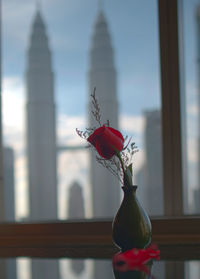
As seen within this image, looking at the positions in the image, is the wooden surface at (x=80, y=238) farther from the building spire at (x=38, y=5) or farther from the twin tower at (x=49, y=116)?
the building spire at (x=38, y=5)

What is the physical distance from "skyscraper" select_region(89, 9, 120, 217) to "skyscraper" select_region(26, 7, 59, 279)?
193mm

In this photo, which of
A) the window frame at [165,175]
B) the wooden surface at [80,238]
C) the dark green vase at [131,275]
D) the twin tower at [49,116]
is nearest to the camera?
the dark green vase at [131,275]

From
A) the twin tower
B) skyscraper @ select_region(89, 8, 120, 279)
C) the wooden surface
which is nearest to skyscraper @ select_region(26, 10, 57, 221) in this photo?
the twin tower

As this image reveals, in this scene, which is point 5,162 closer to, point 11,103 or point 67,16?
point 11,103

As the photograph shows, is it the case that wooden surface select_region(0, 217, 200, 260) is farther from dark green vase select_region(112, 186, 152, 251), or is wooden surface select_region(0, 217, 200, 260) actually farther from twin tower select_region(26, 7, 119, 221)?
twin tower select_region(26, 7, 119, 221)

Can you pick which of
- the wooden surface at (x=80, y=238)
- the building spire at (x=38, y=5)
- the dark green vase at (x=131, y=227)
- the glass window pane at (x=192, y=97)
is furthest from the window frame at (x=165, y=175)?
the building spire at (x=38, y=5)

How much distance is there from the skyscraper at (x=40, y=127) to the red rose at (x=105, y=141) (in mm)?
703

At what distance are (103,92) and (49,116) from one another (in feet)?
0.89

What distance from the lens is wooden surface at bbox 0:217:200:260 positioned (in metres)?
1.21

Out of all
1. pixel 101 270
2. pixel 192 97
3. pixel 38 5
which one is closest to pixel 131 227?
pixel 101 270

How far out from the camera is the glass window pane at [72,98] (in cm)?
164

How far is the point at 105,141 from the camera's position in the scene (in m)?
1.01

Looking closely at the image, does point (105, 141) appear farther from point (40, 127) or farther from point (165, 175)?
point (40, 127)

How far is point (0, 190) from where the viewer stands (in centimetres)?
163
